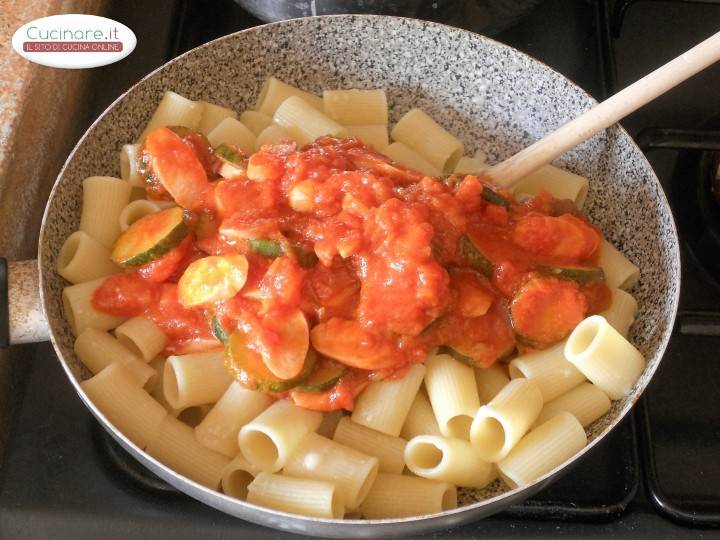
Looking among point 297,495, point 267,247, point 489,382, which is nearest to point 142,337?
point 267,247

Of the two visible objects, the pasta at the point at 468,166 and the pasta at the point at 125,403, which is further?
the pasta at the point at 468,166

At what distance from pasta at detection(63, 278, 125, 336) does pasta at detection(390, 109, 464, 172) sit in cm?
74

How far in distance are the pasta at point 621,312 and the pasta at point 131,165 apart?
0.94m

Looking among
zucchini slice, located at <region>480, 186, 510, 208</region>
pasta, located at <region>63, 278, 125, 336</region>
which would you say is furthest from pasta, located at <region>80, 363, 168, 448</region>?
zucchini slice, located at <region>480, 186, 510, 208</region>

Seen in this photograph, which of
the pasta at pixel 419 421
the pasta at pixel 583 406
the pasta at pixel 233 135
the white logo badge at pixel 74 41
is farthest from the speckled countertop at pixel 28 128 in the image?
the pasta at pixel 583 406

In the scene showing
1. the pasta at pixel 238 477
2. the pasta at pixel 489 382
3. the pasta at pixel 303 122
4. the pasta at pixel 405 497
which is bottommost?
the pasta at pixel 238 477

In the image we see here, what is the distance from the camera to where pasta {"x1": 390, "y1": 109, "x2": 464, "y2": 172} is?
6.03ft

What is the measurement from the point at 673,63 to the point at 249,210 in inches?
32.2

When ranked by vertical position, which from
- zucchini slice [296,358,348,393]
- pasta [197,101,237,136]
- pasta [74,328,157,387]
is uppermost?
pasta [197,101,237,136]

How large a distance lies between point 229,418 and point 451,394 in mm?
388

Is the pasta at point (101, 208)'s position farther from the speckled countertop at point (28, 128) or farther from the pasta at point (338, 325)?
the speckled countertop at point (28, 128)

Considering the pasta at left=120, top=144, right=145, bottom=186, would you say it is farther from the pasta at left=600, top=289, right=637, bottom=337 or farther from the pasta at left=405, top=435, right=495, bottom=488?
the pasta at left=600, top=289, right=637, bottom=337

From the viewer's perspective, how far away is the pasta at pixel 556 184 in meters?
1.75

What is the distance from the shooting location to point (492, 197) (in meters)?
1.59
